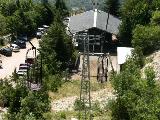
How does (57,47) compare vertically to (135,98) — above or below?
above

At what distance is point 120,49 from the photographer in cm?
6306

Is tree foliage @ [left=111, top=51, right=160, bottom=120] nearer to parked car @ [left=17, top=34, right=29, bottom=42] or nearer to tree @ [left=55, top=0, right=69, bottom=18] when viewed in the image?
parked car @ [left=17, top=34, right=29, bottom=42]

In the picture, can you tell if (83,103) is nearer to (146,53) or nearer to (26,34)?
(146,53)

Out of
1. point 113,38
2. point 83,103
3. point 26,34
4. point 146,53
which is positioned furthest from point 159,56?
point 26,34

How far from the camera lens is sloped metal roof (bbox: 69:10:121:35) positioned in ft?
244

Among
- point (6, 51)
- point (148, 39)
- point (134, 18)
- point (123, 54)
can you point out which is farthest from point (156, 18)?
point (6, 51)

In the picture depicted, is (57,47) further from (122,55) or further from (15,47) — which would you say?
(15,47)

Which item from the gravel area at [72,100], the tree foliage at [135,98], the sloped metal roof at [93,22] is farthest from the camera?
the sloped metal roof at [93,22]

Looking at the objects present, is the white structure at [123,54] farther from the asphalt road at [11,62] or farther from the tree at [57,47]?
the asphalt road at [11,62]

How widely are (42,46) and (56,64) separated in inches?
136

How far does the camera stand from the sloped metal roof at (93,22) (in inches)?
2931

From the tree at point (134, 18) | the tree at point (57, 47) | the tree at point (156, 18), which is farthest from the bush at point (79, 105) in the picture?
the tree at point (134, 18)

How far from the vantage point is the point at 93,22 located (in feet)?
247

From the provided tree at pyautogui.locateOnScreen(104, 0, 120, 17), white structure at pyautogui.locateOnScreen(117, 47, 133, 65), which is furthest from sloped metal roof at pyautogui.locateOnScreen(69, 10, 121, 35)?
white structure at pyautogui.locateOnScreen(117, 47, 133, 65)
